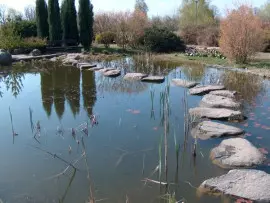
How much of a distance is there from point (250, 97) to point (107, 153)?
3.92m

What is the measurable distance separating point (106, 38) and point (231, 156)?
1376 centimetres

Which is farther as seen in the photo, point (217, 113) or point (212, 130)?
point (217, 113)

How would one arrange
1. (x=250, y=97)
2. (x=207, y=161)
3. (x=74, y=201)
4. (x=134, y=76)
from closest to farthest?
(x=74, y=201) → (x=207, y=161) → (x=250, y=97) → (x=134, y=76)

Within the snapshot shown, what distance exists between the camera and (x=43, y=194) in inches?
116

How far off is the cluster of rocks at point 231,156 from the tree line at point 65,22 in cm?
1137

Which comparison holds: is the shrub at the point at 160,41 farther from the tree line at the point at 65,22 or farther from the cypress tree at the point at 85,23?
the tree line at the point at 65,22

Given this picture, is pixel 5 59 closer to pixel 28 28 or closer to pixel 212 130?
pixel 28 28

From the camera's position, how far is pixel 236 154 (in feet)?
11.9

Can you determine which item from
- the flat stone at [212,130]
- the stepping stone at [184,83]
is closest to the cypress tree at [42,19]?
the stepping stone at [184,83]

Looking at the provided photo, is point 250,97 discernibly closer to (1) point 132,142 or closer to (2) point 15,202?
(1) point 132,142

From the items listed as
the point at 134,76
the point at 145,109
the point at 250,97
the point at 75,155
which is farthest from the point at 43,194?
the point at 134,76

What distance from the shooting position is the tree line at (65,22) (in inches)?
611

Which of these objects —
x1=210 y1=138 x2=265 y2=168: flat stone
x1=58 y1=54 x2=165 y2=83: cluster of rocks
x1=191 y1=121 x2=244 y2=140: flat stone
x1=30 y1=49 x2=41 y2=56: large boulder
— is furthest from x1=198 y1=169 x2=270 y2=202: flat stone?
x1=30 y1=49 x2=41 y2=56: large boulder

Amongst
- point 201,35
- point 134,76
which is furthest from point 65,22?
point 134,76
